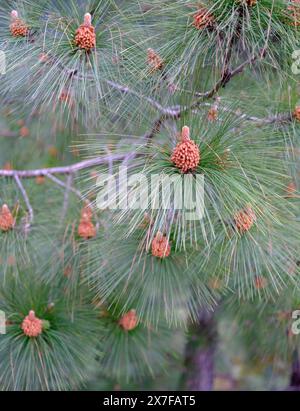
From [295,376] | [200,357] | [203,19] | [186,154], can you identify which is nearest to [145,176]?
[186,154]

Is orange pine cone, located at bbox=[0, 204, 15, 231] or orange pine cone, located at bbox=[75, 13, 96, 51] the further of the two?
orange pine cone, located at bbox=[0, 204, 15, 231]

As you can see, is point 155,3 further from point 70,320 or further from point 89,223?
point 70,320

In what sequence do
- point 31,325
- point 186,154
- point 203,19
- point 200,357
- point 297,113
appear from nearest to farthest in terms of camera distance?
1. point 186,154
2. point 203,19
3. point 297,113
4. point 31,325
5. point 200,357

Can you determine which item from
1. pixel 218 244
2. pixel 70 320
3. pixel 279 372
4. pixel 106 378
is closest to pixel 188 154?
pixel 218 244

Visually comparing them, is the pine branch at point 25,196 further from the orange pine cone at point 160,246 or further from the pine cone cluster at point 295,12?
the pine cone cluster at point 295,12

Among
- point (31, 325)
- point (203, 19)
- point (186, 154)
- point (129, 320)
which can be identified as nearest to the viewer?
point (186, 154)

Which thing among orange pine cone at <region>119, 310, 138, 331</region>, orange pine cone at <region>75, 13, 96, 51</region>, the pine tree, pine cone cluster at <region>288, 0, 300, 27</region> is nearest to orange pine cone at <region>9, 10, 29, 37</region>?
the pine tree

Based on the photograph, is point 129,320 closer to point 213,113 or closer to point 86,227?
point 86,227

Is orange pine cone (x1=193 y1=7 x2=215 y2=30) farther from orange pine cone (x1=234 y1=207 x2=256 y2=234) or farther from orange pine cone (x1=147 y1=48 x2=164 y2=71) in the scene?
orange pine cone (x1=234 y1=207 x2=256 y2=234)
